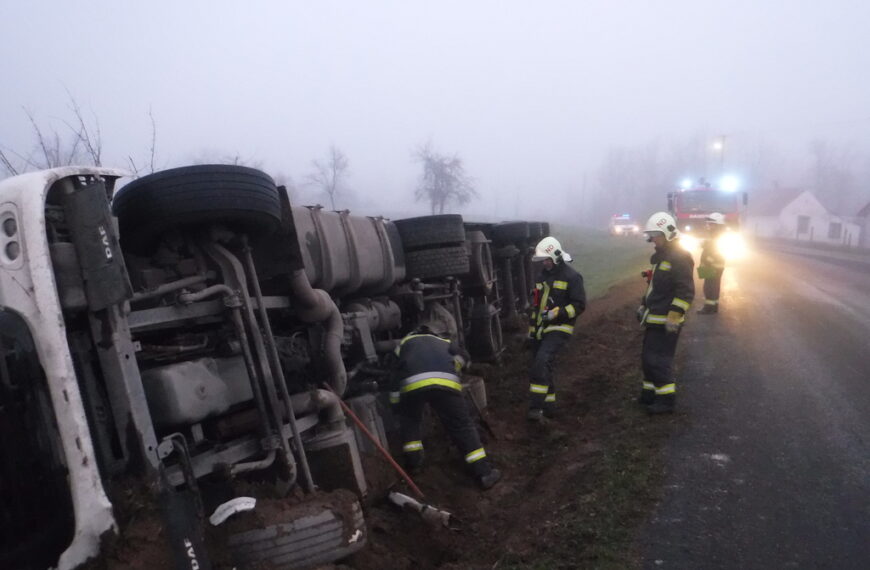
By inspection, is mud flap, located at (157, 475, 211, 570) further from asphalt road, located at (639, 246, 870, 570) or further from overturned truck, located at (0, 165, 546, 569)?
asphalt road, located at (639, 246, 870, 570)

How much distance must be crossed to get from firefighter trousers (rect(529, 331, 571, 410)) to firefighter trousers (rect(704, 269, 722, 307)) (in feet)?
16.5

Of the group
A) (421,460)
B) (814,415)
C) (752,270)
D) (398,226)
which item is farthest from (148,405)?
(752,270)

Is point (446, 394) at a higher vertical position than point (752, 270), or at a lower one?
higher

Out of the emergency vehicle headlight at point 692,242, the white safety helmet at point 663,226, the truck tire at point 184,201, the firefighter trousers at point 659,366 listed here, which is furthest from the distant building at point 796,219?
the truck tire at point 184,201

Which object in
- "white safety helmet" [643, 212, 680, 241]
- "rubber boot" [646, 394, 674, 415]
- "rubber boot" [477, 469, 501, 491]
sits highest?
"white safety helmet" [643, 212, 680, 241]

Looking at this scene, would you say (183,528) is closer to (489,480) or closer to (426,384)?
(426,384)

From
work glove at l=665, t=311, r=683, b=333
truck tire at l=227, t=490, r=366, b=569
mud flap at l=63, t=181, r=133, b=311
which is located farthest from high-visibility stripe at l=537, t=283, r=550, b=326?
mud flap at l=63, t=181, r=133, b=311

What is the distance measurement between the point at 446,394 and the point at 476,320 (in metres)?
3.11

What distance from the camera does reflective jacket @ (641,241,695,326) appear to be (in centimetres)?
611

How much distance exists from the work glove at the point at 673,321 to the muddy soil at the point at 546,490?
797 mm

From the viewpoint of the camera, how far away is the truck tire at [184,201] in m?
3.28

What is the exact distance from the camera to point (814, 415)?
18.6ft

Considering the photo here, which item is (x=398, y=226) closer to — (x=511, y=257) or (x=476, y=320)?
(x=476, y=320)

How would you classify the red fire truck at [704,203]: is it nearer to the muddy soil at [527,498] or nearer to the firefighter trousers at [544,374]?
the muddy soil at [527,498]
